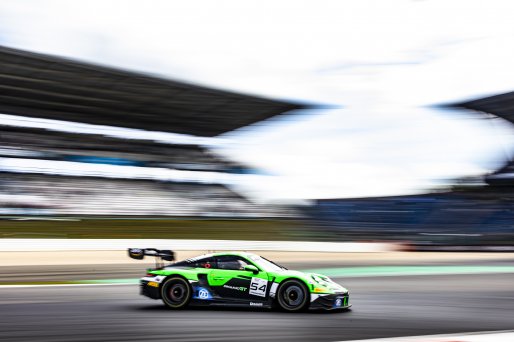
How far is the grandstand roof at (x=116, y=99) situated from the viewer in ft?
94.8

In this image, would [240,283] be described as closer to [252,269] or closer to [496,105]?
[252,269]

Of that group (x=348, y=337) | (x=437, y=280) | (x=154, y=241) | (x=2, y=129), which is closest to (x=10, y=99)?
(x=2, y=129)

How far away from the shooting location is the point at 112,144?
3878 centimetres

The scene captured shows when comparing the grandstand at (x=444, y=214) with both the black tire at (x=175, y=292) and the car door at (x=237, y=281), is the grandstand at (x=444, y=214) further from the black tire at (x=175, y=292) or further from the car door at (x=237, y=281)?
the black tire at (x=175, y=292)

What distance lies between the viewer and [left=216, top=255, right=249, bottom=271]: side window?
8.97m

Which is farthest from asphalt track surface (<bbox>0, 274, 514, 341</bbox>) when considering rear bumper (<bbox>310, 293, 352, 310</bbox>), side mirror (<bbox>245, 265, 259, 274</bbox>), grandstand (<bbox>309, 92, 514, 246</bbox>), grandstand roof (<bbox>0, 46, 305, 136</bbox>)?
grandstand (<bbox>309, 92, 514, 246</bbox>)

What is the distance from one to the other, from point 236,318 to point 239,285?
2.56 feet

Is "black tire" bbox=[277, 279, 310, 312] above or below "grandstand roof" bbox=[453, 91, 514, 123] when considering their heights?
below

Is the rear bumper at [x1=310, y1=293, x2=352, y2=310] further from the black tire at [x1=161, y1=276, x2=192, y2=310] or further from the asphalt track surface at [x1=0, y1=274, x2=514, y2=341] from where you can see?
the black tire at [x1=161, y1=276, x2=192, y2=310]

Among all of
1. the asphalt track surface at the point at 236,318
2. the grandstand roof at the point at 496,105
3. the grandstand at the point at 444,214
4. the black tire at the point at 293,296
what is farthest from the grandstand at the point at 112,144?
the black tire at the point at 293,296

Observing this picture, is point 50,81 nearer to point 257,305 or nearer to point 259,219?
point 259,219

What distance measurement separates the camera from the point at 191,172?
4094 centimetres

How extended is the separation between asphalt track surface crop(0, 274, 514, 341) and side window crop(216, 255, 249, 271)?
0.60 metres

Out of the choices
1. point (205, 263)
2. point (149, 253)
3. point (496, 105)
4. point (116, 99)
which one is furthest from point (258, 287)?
point (496, 105)
